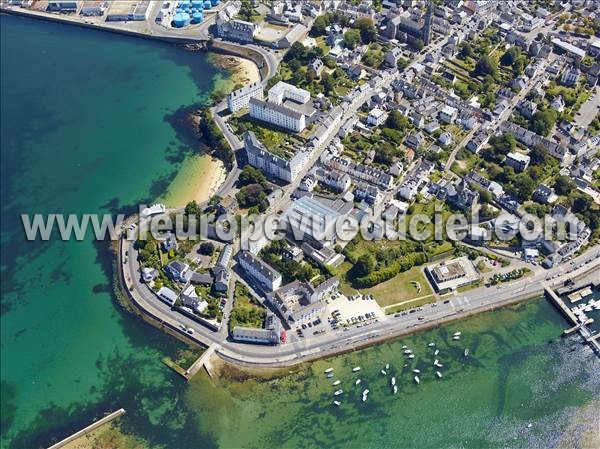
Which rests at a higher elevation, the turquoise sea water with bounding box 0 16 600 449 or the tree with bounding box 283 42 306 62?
the tree with bounding box 283 42 306 62

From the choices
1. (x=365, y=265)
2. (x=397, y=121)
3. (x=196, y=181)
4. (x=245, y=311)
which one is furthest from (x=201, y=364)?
(x=397, y=121)

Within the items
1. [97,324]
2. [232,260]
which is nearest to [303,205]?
[232,260]

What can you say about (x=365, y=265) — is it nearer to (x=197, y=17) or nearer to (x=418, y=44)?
(x=418, y=44)

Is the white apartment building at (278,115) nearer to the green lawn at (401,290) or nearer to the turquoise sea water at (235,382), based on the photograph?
the turquoise sea water at (235,382)


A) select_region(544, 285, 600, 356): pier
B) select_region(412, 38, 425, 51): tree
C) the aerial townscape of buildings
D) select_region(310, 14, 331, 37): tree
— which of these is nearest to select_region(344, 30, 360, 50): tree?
the aerial townscape of buildings

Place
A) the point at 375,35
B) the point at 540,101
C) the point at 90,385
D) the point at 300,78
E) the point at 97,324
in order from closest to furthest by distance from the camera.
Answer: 1. the point at 90,385
2. the point at 97,324
3. the point at 540,101
4. the point at 300,78
5. the point at 375,35

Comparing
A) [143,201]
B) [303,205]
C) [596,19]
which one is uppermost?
[596,19]

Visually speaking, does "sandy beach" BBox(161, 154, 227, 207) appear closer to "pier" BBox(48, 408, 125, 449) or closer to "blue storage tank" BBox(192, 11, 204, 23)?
"pier" BBox(48, 408, 125, 449)

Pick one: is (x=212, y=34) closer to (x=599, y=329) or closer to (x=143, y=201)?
(x=143, y=201)
